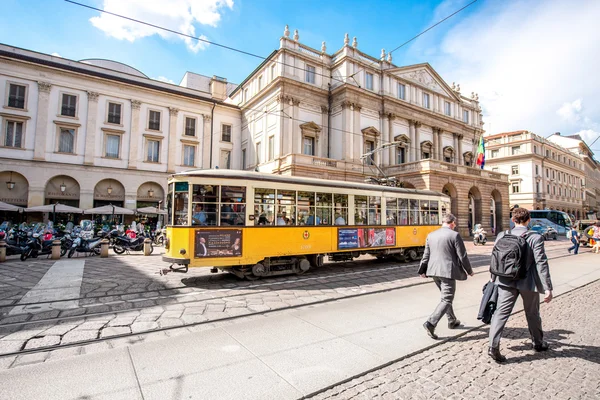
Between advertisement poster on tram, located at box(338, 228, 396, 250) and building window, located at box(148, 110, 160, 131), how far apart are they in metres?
25.2

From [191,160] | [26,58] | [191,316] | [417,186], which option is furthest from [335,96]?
[191,316]

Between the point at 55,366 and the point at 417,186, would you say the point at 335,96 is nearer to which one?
the point at 417,186

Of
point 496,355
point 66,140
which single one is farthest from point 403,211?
point 66,140

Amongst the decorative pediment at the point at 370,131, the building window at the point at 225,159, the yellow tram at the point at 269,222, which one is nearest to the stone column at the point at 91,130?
the building window at the point at 225,159

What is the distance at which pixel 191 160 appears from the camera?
3080cm

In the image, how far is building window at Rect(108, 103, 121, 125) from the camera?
27.0 metres

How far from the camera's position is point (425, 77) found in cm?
3472

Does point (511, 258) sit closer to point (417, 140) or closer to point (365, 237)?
point (365, 237)

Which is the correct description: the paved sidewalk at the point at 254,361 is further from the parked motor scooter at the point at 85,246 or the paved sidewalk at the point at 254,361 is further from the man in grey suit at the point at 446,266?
the parked motor scooter at the point at 85,246

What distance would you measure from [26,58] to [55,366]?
3025cm

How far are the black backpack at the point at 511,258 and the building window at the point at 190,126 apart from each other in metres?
30.7

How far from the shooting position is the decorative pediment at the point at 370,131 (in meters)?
29.2

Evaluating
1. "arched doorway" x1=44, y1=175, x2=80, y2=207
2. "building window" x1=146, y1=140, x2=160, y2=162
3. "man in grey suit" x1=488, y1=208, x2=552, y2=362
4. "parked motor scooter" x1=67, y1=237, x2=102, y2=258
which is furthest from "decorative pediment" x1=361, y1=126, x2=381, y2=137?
"man in grey suit" x1=488, y1=208, x2=552, y2=362

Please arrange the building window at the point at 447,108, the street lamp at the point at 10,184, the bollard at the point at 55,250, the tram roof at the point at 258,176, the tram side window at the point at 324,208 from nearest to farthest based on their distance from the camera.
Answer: the tram roof at the point at 258,176 < the tram side window at the point at 324,208 < the bollard at the point at 55,250 < the street lamp at the point at 10,184 < the building window at the point at 447,108
